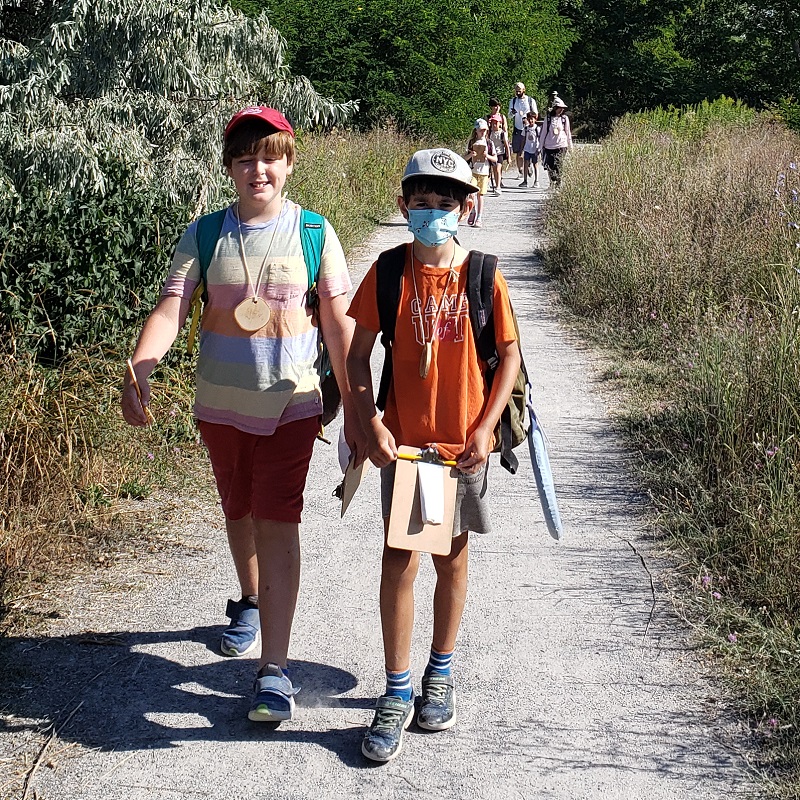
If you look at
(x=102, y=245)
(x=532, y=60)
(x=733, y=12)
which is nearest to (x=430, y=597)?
(x=102, y=245)

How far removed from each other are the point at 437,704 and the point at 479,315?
123cm

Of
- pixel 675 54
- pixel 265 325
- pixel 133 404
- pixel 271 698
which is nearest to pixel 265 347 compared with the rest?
pixel 265 325

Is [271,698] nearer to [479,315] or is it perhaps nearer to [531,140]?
[479,315]

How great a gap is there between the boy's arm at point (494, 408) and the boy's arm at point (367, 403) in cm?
22

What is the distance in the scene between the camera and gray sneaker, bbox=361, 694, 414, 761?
3344 millimetres

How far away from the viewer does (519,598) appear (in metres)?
4.56

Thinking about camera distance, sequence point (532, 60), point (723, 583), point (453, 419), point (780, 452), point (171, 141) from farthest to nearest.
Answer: point (532, 60), point (171, 141), point (780, 452), point (723, 583), point (453, 419)

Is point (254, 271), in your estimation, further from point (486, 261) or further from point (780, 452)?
point (780, 452)

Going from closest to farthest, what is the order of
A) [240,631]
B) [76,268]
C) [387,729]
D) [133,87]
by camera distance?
1. [387,729]
2. [240,631]
3. [76,268]
4. [133,87]

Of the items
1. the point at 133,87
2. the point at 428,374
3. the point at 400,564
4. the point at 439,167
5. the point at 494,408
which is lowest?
the point at 400,564

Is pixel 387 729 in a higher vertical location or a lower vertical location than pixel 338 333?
lower

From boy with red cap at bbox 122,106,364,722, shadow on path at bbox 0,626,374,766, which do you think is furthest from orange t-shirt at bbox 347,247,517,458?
shadow on path at bbox 0,626,374,766

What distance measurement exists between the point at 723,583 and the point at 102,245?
12.1 feet

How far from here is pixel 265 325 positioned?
3539mm
